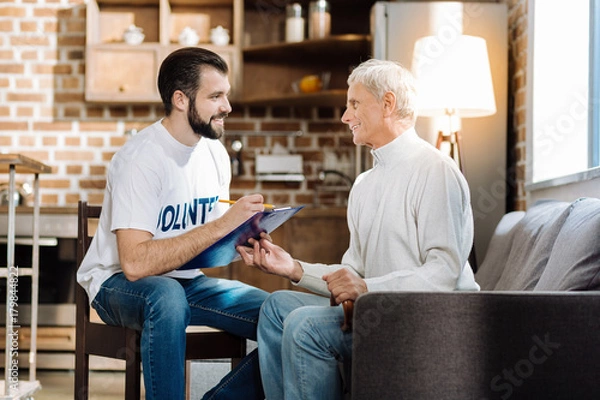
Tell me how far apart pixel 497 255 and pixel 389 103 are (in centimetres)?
91

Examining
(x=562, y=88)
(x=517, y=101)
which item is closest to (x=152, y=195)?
(x=562, y=88)

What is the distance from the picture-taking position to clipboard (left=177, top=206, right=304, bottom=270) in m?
2.04

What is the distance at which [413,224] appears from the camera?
76.1 inches

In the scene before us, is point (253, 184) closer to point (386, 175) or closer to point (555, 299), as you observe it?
point (386, 175)

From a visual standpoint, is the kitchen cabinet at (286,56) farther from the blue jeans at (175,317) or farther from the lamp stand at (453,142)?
the blue jeans at (175,317)

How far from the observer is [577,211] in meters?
2.08

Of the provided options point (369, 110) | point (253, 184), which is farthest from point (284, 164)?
point (369, 110)

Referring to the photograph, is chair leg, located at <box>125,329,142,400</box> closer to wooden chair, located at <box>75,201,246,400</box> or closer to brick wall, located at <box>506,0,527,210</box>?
wooden chair, located at <box>75,201,246,400</box>

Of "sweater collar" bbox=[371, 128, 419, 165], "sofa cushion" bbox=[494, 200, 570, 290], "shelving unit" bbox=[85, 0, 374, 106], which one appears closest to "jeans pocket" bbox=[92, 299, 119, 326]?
"sweater collar" bbox=[371, 128, 419, 165]

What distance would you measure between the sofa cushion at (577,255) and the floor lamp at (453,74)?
1.19 m

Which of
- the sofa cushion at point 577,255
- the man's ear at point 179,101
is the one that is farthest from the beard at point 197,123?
the sofa cushion at point 577,255

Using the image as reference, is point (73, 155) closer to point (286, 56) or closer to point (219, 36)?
point (219, 36)

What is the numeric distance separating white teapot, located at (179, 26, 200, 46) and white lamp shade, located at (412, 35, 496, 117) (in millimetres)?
1582

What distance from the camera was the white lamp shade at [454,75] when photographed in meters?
3.19
